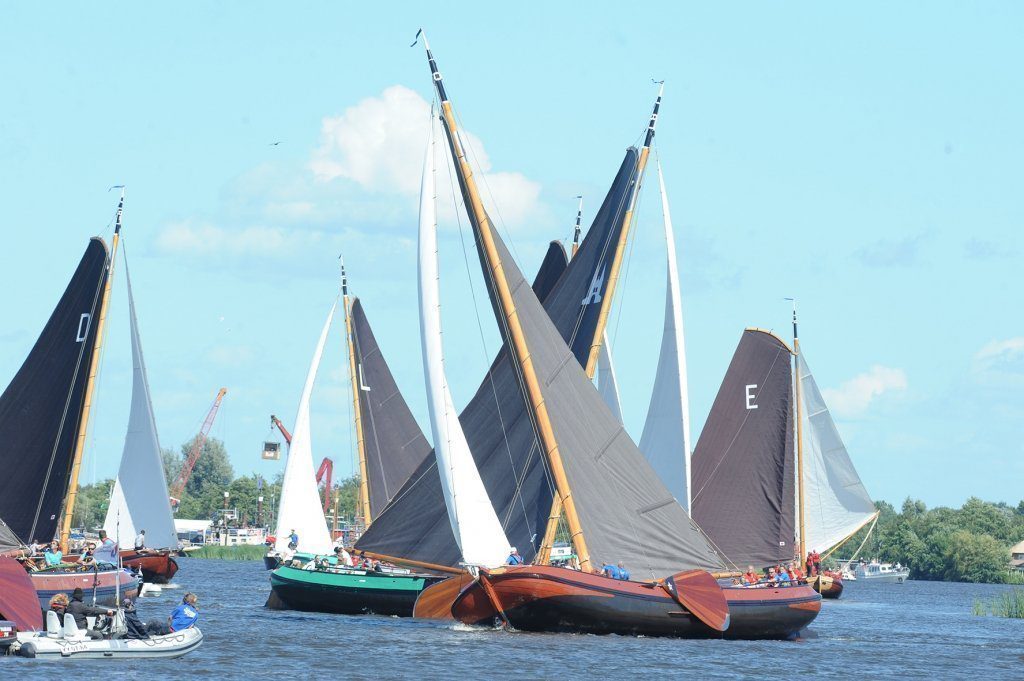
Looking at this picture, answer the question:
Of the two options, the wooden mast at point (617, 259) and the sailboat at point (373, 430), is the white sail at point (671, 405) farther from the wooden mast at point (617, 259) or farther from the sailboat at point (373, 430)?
the sailboat at point (373, 430)

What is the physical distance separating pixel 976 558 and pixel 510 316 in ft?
381

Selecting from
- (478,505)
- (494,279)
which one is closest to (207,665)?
(478,505)

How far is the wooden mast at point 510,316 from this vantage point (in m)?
53.3

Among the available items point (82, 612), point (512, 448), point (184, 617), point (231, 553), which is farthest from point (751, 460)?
point (231, 553)

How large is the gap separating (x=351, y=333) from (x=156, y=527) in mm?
14078

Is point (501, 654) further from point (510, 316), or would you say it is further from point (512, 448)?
point (512, 448)

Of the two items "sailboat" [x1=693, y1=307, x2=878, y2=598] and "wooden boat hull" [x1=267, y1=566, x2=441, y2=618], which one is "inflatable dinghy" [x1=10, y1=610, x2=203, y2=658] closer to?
"wooden boat hull" [x1=267, y1=566, x2=441, y2=618]

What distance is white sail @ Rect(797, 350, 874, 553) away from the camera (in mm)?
90125

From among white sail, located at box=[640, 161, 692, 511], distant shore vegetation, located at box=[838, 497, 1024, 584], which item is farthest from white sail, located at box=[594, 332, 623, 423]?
distant shore vegetation, located at box=[838, 497, 1024, 584]

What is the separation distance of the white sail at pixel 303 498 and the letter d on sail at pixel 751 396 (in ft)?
66.6

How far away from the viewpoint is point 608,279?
63969mm

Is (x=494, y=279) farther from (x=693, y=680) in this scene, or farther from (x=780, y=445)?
(x=780, y=445)

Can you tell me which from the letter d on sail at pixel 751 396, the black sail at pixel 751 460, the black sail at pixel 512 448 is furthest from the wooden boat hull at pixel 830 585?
the black sail at pixel 512 448

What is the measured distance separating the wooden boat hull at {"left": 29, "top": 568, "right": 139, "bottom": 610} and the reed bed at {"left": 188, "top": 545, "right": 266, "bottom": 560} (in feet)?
368
